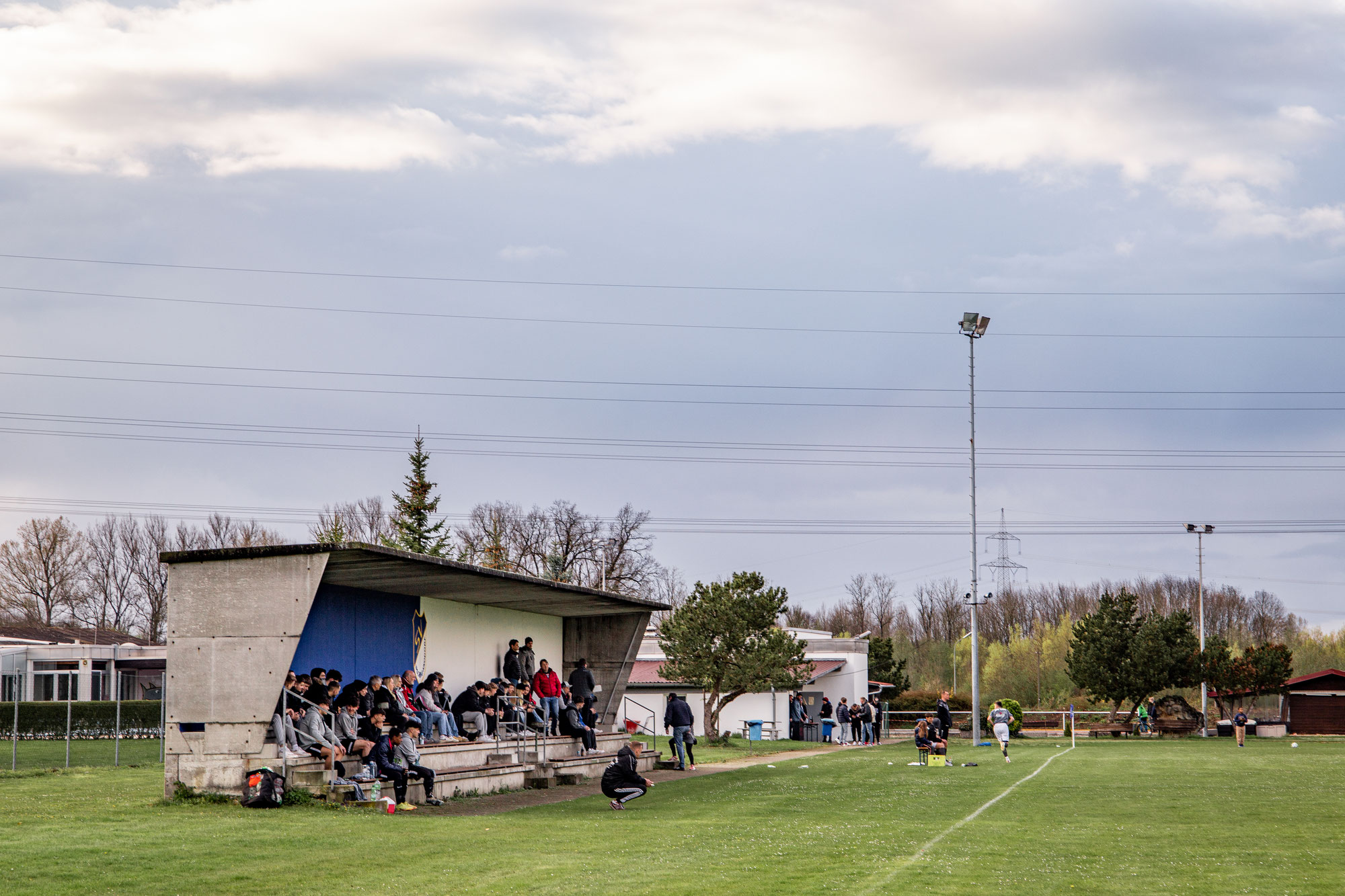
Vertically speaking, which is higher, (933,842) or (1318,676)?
(933,842)

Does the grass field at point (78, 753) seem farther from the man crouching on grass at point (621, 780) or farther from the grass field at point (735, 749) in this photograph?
the man crouching on grass at point (621, 780)

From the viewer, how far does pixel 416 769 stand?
18.8m

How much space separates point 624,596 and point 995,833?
1412cm

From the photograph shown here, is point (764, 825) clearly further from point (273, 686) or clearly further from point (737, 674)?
point (737, 674)

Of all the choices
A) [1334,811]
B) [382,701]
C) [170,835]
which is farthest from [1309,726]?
[170,835]

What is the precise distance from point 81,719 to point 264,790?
31.1 m

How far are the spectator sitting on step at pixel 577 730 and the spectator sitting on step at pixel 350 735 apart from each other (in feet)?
22.1

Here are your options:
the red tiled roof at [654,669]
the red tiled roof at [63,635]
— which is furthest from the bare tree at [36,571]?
the red tiled roof at [654,669]

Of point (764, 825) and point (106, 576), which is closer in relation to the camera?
point (764, 825)

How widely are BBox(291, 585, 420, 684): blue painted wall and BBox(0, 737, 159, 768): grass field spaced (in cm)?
822

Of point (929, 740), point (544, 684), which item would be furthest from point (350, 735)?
point (929, 740)

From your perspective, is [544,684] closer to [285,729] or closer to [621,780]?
[621,780]

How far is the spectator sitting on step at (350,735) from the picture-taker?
1892cm

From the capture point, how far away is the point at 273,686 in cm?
1805
